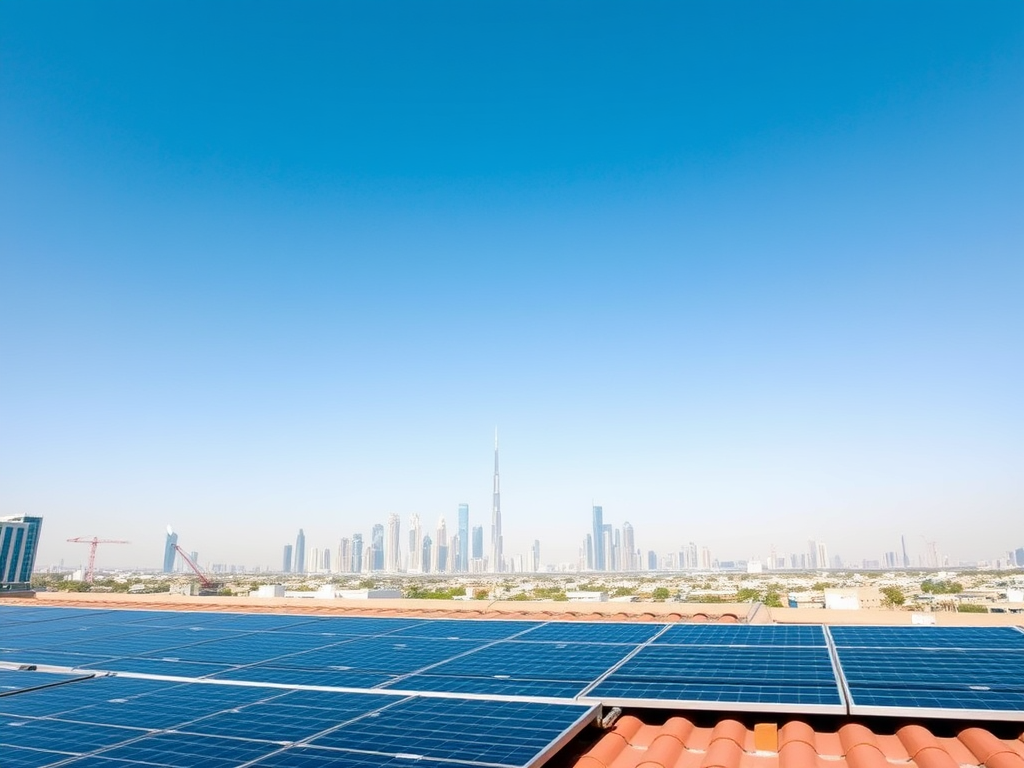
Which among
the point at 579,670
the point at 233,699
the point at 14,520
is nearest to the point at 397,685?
the point at 233,699

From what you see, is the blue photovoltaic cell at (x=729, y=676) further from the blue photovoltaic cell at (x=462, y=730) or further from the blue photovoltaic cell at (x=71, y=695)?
the blue photovoltaic cell at (x=71, y=695)

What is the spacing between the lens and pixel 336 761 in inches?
306

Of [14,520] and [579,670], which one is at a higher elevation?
[14,520]

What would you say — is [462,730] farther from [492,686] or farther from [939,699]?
[939,699]

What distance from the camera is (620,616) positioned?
27422 mm

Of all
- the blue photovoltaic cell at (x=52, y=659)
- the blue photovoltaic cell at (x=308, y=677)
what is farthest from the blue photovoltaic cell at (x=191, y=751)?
the blue photovoltaic cell at (x=52, y=659)

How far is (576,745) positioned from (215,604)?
33207 millimetres

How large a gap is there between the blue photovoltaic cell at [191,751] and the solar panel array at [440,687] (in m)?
0.04

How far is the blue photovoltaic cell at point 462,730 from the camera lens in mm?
8094

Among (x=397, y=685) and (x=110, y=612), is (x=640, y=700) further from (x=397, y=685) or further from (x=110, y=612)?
(x=110, y=612)

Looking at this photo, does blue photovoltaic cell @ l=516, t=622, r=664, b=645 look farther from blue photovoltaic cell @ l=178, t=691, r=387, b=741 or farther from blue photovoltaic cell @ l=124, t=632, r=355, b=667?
blue photovoltaic cell @ l=178, t=691, r=387, b=741

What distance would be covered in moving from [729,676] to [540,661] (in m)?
4.25

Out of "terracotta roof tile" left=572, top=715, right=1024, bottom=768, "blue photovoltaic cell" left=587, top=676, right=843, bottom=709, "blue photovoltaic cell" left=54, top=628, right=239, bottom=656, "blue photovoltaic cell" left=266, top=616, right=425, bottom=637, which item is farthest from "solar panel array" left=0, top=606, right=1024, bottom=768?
"blue photovoltaic cell" left=266, top=616, right=425, bottom=637

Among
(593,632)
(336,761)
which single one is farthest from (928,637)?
(336,761)
